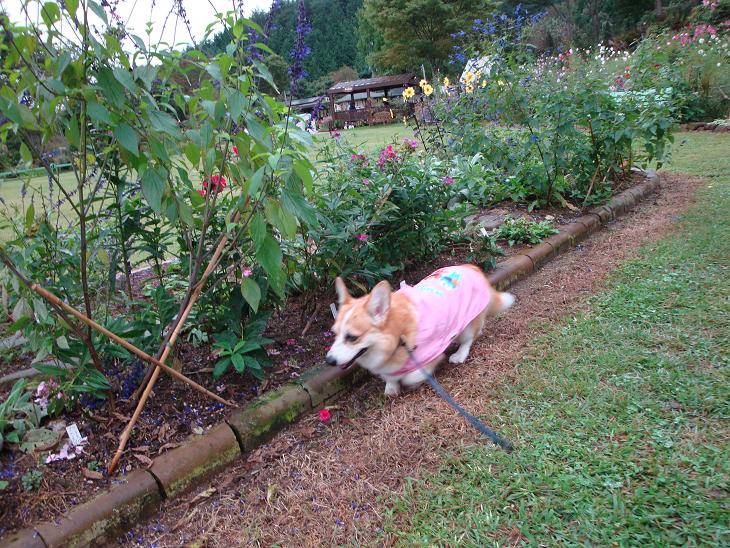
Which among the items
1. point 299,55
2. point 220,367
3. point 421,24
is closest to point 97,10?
point 299,55

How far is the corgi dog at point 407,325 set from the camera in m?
2.36

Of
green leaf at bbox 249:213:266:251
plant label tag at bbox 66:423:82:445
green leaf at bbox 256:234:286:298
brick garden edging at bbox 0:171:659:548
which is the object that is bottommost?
brick garden edging at bbox 0:171:659:548

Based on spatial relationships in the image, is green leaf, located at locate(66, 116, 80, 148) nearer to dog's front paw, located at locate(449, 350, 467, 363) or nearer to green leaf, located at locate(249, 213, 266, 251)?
green leaf, located at locate(249, 213, 266, 251)

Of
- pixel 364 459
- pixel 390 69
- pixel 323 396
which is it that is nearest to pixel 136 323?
pixel 323 396

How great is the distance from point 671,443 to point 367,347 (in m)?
1.39

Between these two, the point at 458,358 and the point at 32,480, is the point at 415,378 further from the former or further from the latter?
the point at 32,480

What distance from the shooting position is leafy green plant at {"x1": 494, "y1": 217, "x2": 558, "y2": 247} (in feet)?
14.4

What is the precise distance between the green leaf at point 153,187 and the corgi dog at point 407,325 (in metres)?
1.03

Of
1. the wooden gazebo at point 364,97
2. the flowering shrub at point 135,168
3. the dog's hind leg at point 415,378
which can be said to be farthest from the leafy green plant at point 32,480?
the wooden gazebo at point 364,97

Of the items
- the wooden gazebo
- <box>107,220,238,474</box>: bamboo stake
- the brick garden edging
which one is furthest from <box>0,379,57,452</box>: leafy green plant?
the wooden gazebo

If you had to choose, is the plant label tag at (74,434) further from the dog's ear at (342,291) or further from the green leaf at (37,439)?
the dog's ear at (342,291)

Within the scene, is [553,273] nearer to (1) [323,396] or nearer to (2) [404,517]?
(1) [323,396]

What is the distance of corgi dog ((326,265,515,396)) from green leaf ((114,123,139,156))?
121cm

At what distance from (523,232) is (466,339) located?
6.42ft
